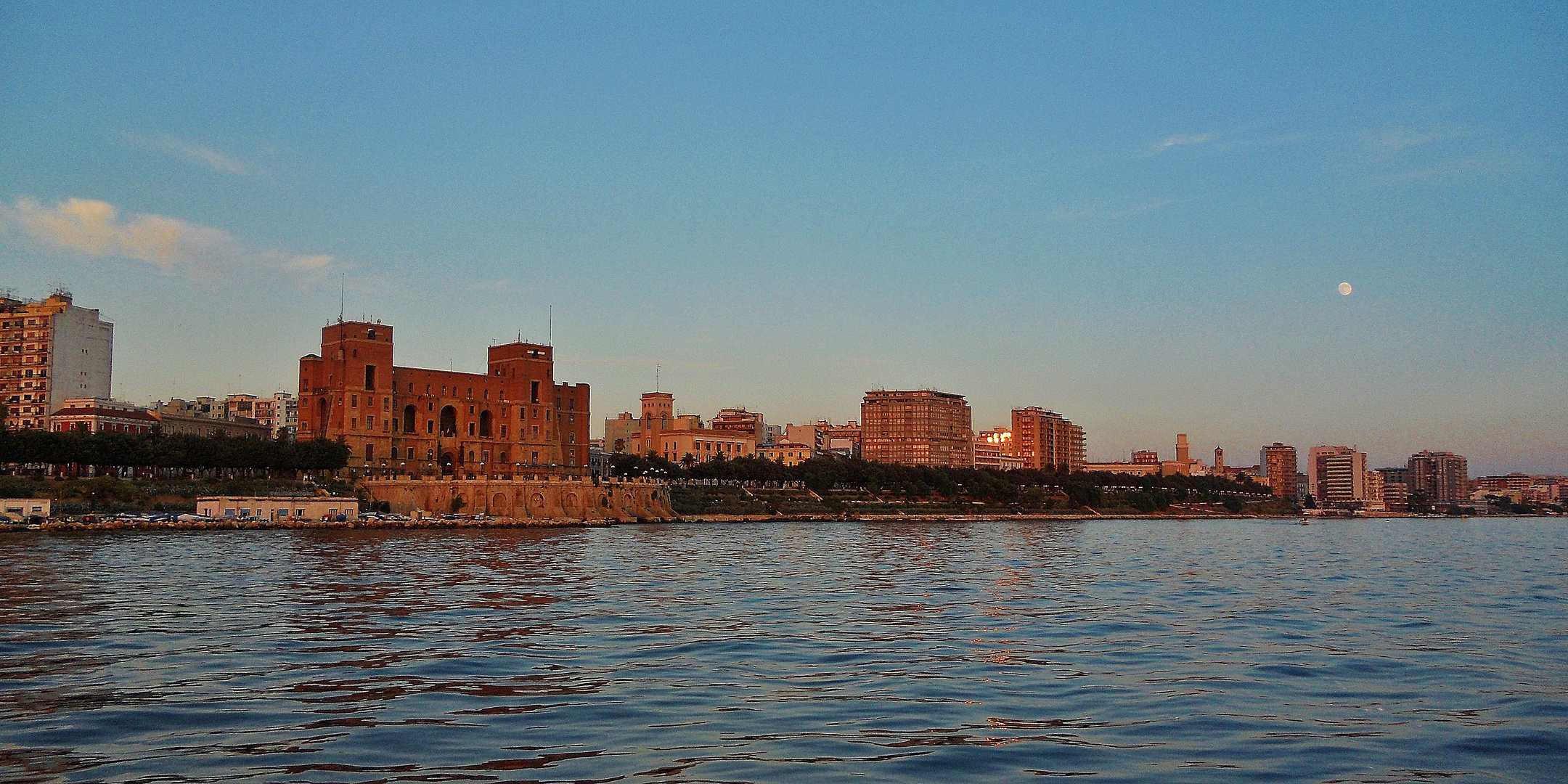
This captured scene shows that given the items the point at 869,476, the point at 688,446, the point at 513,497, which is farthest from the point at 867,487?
the point at 513,497

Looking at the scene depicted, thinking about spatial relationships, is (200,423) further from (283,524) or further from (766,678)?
(766,678)

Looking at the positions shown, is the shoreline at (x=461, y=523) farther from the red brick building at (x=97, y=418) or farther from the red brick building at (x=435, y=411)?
the red brick building at (x=97, y=418)

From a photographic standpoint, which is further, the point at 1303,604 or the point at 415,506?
the point at 415,506

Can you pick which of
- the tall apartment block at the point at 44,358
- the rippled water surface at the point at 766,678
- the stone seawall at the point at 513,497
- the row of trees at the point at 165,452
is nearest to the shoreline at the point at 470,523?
the stone seawall at the point at 513,497

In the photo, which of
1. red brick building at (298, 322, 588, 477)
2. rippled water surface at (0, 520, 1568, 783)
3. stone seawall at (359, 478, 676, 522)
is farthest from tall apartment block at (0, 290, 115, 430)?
rippled water surface at (0, 520, 1568, 783)

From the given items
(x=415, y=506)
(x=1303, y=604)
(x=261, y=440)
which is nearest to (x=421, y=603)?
(x=1303, y=604)

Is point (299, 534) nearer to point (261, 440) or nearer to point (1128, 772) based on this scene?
point (261, 440)

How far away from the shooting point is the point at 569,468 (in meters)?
131

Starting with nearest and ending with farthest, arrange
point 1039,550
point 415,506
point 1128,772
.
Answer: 1. point 1128,772
2. point 1039,550
3. point 415,506

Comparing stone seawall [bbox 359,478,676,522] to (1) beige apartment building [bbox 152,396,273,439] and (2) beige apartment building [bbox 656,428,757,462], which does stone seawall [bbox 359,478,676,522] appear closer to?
(1) beige apartment building [bbox 152,396,273,439]

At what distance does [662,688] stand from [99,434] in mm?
90555

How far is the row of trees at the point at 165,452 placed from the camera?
87.8 meters

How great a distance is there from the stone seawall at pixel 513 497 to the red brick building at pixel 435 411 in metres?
10.4

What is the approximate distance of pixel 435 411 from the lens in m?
125
